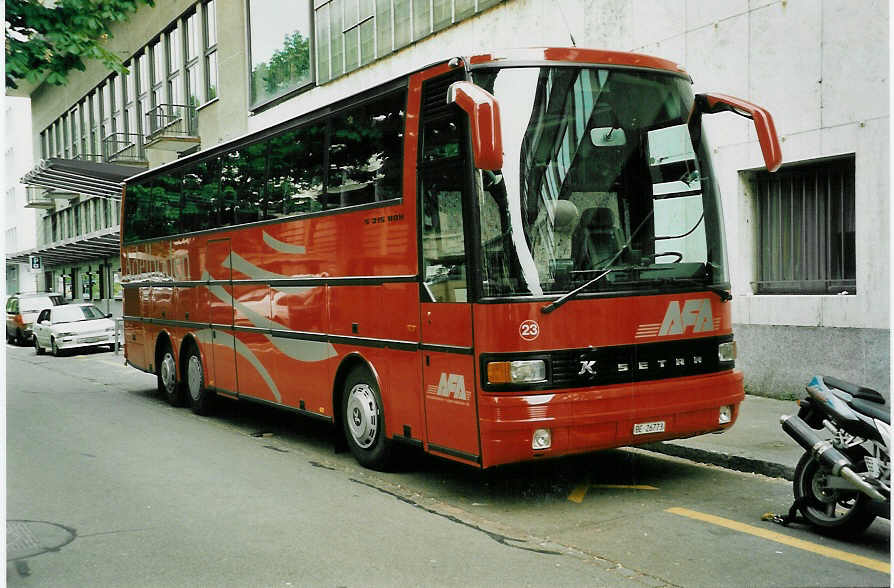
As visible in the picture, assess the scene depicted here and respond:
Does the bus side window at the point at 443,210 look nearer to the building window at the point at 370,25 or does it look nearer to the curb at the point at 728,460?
the curb at the point at 728,460

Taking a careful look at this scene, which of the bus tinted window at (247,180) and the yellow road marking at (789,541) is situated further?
the bus tinted window at (247,180)

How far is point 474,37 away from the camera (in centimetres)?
1656

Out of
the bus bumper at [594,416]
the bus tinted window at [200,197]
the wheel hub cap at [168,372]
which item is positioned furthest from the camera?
the wheel hub cap at [168,372]

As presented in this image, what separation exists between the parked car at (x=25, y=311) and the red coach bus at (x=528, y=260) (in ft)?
86.1

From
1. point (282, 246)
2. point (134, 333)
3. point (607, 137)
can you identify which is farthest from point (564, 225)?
point (134, 333)

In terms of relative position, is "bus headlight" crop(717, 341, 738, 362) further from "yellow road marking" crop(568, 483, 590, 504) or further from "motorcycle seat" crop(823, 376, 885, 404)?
"yellow road marking" crop(568, 483, 590, 504)

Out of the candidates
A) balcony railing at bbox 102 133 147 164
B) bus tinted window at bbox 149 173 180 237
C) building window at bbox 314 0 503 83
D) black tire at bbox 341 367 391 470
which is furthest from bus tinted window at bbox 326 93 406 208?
balcony railing at bbox 102 133 147 164

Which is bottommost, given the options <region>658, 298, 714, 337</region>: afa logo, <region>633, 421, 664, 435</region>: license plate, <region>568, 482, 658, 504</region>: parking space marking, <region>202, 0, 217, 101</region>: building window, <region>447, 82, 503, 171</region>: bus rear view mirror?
<region>568, 482, 658, 504</region>: parking space marking

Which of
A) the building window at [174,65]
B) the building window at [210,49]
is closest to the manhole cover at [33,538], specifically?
the building window at [210,49]

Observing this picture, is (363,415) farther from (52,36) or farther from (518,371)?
(52,36)

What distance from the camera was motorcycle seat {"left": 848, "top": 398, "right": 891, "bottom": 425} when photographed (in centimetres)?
536

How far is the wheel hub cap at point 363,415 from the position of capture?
809 cm

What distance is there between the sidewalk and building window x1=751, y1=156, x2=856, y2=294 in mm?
2139

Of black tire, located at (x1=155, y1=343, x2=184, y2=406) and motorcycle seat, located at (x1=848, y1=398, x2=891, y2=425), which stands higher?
motorcycle seat, located at (x1=848, y1=398, x2=891, y2=425)
